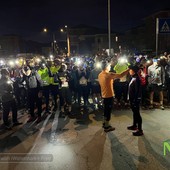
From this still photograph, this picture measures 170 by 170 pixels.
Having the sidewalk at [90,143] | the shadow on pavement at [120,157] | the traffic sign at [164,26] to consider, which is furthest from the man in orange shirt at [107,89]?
the traffic sign at [164,26]

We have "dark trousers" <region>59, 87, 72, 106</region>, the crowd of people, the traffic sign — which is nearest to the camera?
the crowd of people

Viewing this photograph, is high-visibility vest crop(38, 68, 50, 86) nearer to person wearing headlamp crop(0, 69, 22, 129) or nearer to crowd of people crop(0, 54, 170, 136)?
crowd of people crop(0, 54, 170, 136)

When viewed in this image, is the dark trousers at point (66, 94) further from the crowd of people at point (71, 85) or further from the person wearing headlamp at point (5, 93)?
the person wearing headlamp at point (5, 93)

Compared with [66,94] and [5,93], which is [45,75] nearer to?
[66,94]

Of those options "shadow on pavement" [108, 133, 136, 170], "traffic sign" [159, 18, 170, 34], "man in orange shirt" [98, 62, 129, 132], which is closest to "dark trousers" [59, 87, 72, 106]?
"man in orange shirt" [98, 62, 129, 132]

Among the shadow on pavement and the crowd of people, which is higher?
the crowd of people

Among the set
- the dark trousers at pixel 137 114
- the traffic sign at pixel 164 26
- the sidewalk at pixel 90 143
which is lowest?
the sidewalk at pixel 90 143

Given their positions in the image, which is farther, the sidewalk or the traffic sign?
the traffic sign

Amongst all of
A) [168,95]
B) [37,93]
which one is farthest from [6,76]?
[168,95]

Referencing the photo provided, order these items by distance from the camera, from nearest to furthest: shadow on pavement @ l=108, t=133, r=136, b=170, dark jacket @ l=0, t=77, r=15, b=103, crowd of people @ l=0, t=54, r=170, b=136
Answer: shadow on pavement @ l=108, t=133, r=136, b=170, dark jacket @ l=0, t=77, r=15, b=103, crowd of people @ l=0, t=54, r=170, b=136

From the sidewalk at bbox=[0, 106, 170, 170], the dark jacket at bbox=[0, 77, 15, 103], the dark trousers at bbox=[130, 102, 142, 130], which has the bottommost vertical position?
the sidewalk at bbox=[0, 106, 170, 170]

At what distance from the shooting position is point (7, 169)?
499 cm

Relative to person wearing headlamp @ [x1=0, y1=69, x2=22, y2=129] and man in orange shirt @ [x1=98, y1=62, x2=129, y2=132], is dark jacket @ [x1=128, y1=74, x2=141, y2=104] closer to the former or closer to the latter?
man in orange shirt @ [x1=98, y1=62, x2=129, y2=132]

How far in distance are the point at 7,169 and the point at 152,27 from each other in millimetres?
45799
